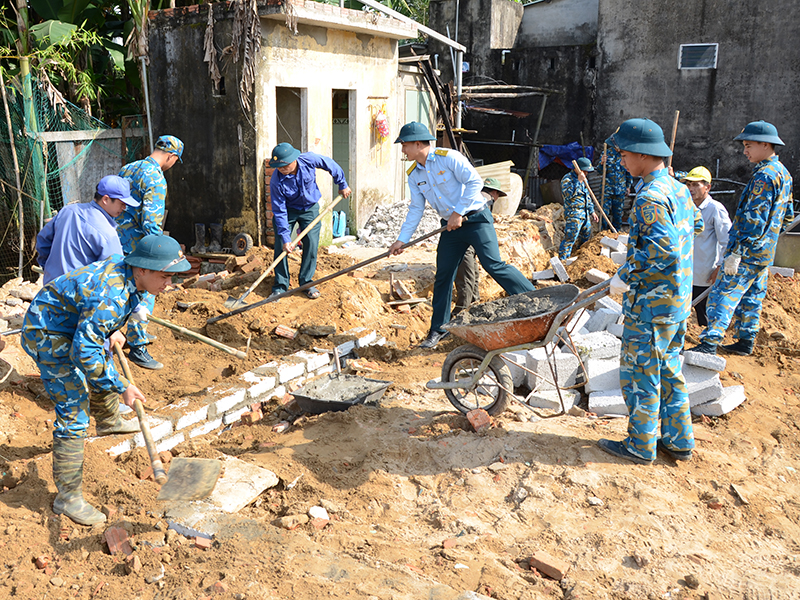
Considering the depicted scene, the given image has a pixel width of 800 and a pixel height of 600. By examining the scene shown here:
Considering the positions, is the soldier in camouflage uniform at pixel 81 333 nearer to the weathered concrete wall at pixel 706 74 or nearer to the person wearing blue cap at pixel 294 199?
the person wearing blue cap at pixel 294 199

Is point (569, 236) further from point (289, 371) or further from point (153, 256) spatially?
point (153, 256)

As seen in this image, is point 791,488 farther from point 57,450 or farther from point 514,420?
point 57,450

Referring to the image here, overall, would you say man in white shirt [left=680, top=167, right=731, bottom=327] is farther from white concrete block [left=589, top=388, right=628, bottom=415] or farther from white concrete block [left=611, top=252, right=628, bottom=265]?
white concrete block [left=611, top=252, right=628, bottom=265]

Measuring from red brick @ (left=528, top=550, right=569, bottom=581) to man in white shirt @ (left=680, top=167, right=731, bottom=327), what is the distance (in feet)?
12.7

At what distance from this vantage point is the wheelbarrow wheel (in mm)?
4910

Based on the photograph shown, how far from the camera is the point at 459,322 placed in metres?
4.88

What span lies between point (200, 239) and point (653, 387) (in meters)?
8.00

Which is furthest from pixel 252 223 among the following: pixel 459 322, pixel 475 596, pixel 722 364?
pixel 475 596

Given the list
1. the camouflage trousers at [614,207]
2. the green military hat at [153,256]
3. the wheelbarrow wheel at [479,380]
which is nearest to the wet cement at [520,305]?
the wheelbarrow wheel at [479,380]

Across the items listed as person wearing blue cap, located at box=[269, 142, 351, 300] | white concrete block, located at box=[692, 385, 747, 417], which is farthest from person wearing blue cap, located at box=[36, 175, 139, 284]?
white concrete block, located at box=[692, 385, 747, 417]

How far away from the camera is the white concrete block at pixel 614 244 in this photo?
31.6ft

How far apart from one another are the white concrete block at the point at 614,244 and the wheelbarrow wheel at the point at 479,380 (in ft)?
16.9

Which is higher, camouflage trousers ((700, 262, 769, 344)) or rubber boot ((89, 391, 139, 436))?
camouflage trousers ((700, 262, 769, 344))

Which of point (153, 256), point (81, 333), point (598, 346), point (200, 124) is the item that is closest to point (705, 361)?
point (598, 346)
